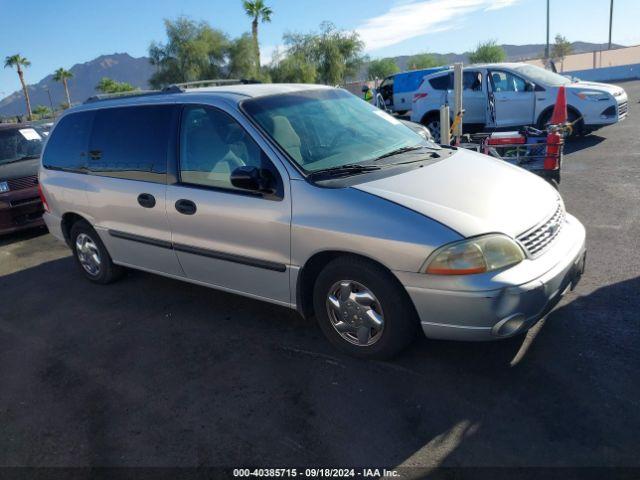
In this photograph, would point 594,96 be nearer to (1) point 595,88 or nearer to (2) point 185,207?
(1) point 595,88

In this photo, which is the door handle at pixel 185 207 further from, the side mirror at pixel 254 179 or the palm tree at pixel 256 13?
the palm tree at pixel 256 13

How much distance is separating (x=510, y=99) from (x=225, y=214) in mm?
9534

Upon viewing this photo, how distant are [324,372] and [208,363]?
863mm

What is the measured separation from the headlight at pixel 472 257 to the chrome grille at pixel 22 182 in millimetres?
6903

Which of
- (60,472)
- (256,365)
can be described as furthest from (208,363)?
(60,472)

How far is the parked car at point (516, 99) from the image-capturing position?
10.8 metres

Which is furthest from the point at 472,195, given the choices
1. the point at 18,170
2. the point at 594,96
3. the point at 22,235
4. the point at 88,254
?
the point at 594,96

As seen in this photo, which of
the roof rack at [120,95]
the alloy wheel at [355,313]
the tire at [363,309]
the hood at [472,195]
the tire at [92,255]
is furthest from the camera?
the tire at [92,255]

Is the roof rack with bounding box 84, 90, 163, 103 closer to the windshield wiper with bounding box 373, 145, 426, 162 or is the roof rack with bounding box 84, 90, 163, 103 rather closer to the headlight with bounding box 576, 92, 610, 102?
the windshield wiper with bounding box 373, 145, 426, 162

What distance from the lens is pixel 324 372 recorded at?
3.47 metres

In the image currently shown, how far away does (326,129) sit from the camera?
13.1 feet

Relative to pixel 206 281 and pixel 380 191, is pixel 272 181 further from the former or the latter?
pixel 206 281

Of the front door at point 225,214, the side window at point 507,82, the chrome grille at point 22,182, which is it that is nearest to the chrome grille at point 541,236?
the front door at point 225,214

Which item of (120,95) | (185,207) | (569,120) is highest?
(120,95)
